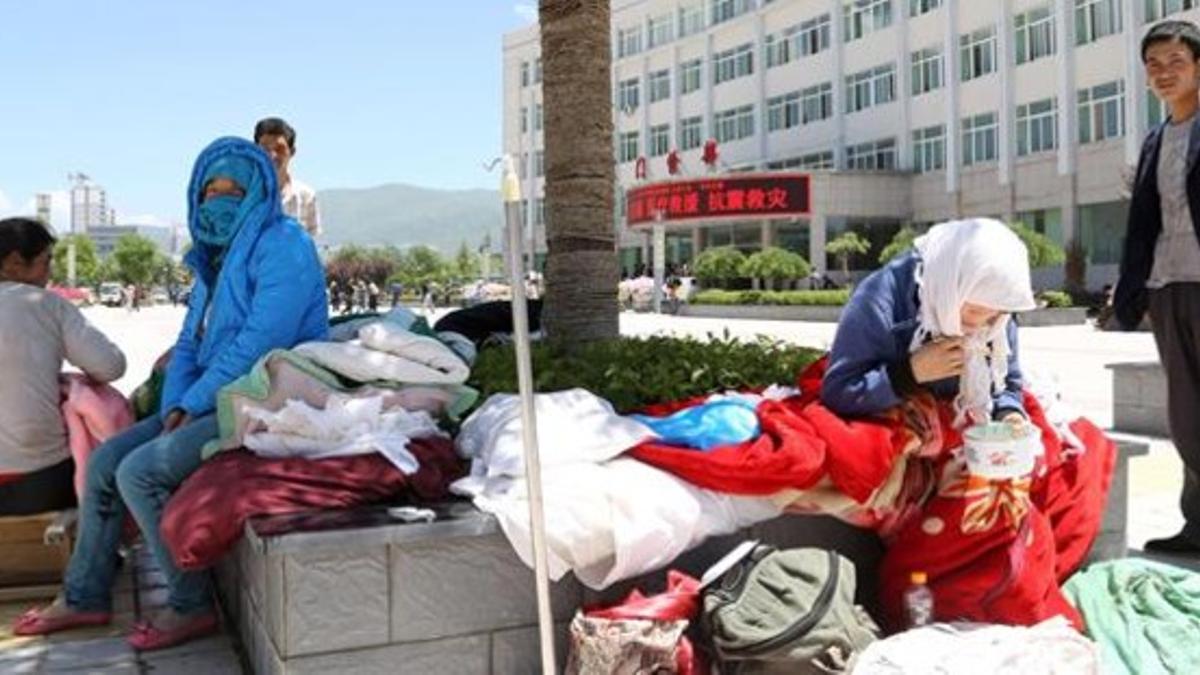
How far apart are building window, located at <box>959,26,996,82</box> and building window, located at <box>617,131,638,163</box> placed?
67.0ft

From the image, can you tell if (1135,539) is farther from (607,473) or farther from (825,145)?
(825,145)

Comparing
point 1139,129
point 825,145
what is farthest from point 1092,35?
point 825,145

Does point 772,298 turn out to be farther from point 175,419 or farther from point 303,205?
point 175,419

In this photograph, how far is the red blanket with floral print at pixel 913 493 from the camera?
3.41m

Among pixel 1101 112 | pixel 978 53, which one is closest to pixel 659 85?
pixel 978 53

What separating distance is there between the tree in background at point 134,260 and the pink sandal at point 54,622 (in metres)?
102

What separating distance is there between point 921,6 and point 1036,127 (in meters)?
6.45

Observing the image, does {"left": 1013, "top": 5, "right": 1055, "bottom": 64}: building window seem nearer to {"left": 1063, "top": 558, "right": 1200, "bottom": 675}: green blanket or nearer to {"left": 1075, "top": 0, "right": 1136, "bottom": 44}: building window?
{"left": 1075, "top": 0, "right": 1136, "bottom": 44}: building window

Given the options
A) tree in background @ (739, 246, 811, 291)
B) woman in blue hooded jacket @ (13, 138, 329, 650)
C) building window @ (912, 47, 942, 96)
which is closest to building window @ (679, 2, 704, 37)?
building window @ (912, 47, 942, 96)

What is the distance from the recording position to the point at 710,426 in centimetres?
354

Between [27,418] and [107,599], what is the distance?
0.75 meters

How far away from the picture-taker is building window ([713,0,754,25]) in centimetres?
5032

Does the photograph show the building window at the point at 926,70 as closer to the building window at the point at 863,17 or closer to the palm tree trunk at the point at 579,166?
the building window at the point at 863,17

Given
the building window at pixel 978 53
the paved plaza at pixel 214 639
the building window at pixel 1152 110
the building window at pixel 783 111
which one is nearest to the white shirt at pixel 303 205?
the paved plaza at pixel 214 639
